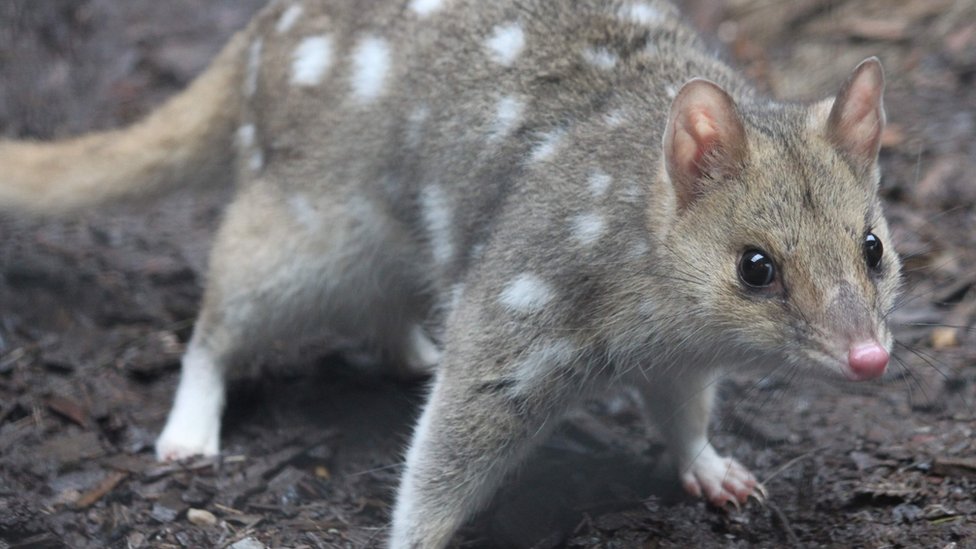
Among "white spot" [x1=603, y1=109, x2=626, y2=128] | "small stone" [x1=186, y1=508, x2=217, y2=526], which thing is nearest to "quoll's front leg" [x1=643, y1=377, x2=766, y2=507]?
"white spot" [x1=603, y1=109, x2=626, y2=128]

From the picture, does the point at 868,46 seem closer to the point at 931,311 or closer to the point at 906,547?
the point at 931,311

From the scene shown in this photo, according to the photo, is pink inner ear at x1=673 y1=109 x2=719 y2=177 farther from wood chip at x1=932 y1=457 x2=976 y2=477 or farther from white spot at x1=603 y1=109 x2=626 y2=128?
wood chip at x1=932 y1=457 x2=976 y2=477

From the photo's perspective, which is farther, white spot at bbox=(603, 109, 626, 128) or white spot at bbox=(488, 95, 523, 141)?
white spot at bbox=(488, 95, 523, 141)

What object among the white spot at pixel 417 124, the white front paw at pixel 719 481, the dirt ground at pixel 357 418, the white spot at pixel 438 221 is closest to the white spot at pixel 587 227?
the white spot at pixel 438 221

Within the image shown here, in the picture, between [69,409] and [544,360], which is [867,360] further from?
[69,409]

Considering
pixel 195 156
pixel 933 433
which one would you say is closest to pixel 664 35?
pixel 933 433

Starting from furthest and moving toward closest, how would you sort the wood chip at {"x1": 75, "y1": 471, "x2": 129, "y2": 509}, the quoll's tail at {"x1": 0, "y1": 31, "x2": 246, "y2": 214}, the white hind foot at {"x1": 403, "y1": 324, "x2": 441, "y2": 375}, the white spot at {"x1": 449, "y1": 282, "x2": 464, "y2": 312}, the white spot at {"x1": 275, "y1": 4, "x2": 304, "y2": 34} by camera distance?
the white hind foot at {"x1": 403, "y1": 324, "x2": 441, "y2": 375} → the quoll's tail at {"x1": 0, "y1": 31, "x2": 246, "y2": 214} → the white spot at {"x1": 275, "y1": 4, "x2": 304, "y2": 34} → the wood chip at {"x1": 75, "y1": 471, "x2": 129, "y2": 509} → the white spot at {"x1": 449, "y1": 282, "x2": 464, "y2": 312}

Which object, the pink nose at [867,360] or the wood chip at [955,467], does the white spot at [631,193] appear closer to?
the pink nose at [867,360]

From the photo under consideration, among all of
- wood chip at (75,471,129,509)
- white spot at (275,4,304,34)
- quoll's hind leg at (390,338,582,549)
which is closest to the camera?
quoll's hind leg at (390,338,582,549)
